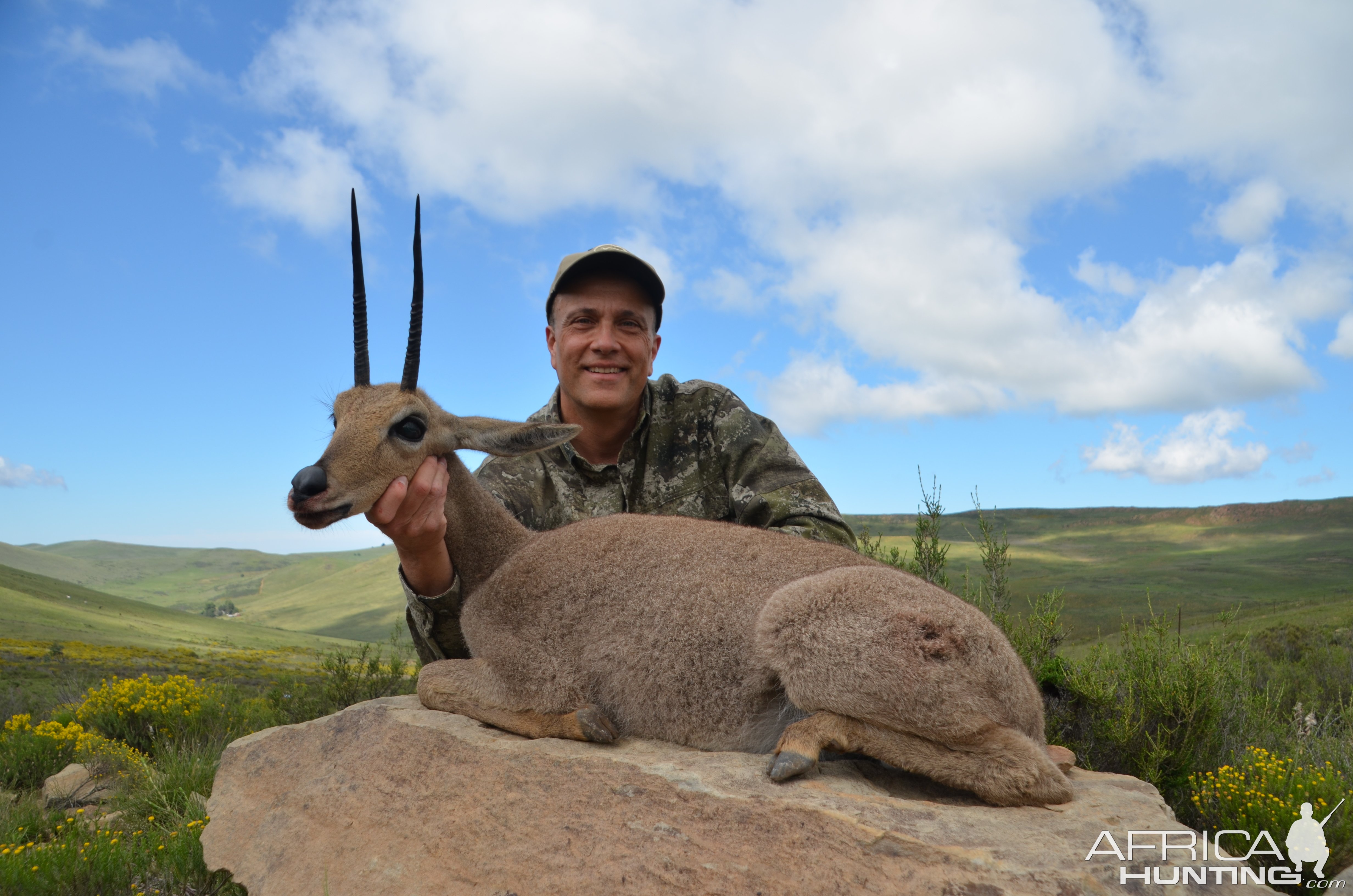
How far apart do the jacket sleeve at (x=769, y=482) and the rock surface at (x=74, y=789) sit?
8.09m

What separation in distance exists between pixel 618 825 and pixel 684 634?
112cm

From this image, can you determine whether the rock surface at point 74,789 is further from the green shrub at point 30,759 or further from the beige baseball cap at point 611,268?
the beige baseball cap at point 611,268

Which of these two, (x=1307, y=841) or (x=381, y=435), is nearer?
(x=381, y=435)

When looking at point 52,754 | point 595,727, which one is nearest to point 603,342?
point 595,727

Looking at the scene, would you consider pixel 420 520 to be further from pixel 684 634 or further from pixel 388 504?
pixel 684 634

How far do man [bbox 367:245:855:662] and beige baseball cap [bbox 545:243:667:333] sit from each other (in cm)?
1

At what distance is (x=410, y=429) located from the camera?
16.8 ft

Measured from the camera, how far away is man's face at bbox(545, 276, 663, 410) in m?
7.70

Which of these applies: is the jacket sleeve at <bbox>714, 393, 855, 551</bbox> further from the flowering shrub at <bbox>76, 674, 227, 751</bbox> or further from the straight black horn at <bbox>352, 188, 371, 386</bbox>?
the flowering shrub at <bbox>76, 674, 227, 751</bbox>

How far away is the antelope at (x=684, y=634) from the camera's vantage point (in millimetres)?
3660

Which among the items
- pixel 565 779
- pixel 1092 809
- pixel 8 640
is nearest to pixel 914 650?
pixel 1092 809

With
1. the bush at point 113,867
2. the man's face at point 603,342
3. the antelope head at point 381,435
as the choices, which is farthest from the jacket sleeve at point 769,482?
the bush at point 113,867

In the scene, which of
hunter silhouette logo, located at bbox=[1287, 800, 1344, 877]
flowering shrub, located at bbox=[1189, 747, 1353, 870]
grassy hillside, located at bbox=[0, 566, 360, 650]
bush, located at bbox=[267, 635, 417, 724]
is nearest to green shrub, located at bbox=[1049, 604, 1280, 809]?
flowering shrub, located at bbox=[1189, 747, 1353, 870]

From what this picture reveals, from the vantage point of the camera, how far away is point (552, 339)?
856 centimetres
